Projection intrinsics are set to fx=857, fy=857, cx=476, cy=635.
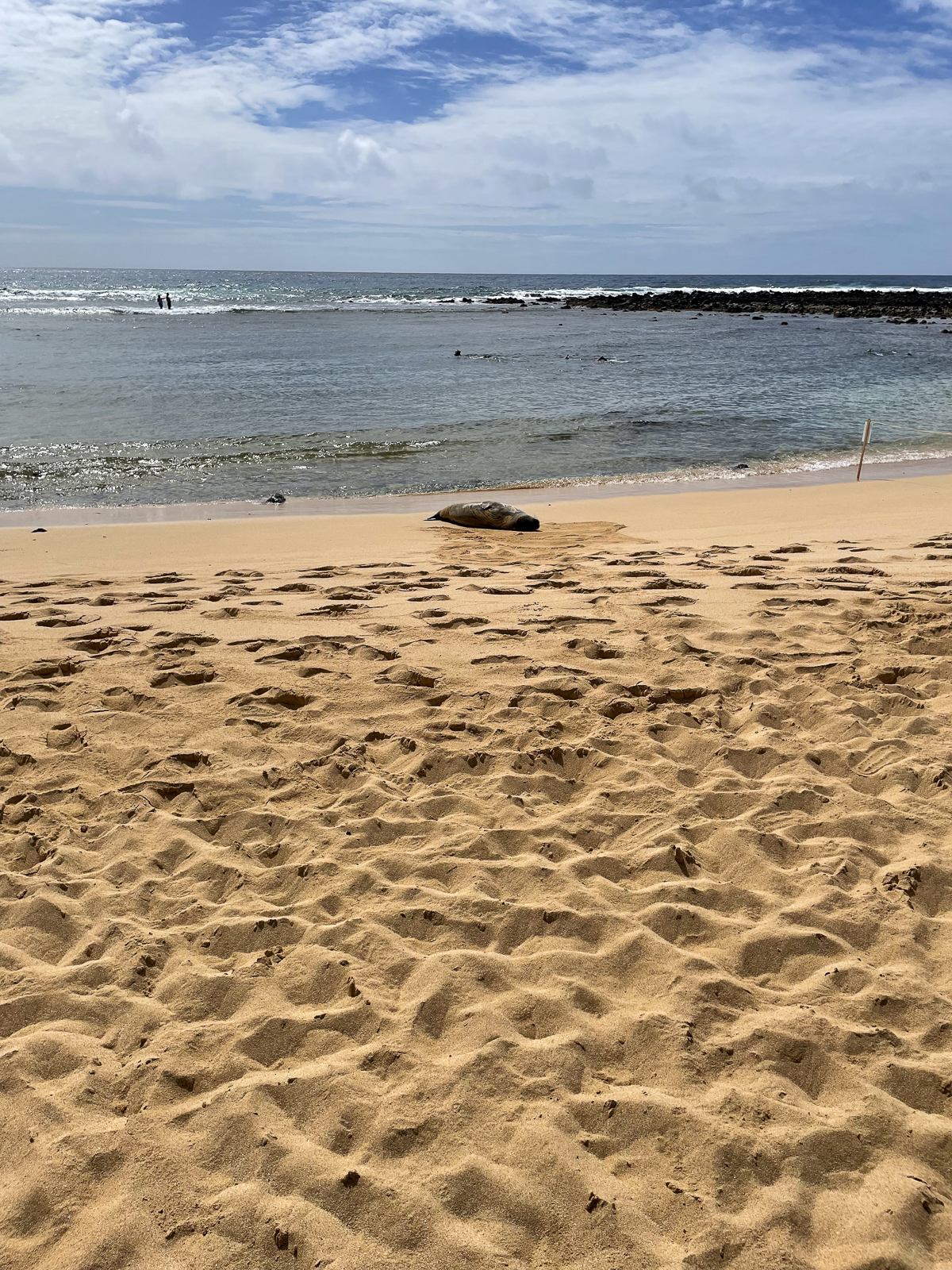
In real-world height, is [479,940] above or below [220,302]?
below

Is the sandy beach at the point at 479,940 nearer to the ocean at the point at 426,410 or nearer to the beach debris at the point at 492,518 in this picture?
the beach debris at the point at 492,518

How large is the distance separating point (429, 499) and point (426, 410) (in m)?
7.51

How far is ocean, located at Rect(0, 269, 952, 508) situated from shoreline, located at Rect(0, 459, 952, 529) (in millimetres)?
371

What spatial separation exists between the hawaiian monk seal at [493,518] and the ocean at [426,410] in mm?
2774

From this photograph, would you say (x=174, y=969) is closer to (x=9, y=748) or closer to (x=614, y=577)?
(x=9, y=748)

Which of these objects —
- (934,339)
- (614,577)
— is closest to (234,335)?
(934,339)

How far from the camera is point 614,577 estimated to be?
273 inches

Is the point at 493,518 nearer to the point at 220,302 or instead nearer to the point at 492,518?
the point at 492,518

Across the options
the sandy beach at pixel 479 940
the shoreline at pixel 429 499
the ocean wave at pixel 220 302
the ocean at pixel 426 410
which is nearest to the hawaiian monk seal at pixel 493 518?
the shoreline at pixel 429 499

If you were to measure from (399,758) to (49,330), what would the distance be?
41324mm

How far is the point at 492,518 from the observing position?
9.62 metres

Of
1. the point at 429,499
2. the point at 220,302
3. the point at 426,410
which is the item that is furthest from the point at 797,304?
the point at 429,499

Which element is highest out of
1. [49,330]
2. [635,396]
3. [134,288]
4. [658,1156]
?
[134,288]

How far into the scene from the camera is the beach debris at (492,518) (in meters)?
9.59
